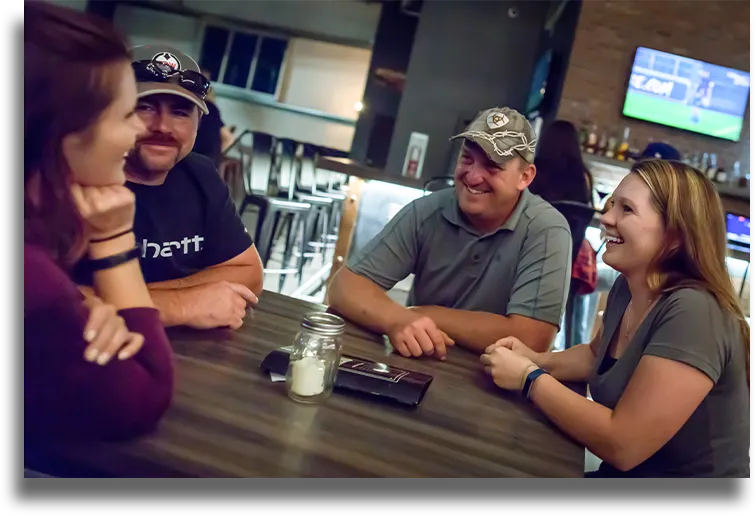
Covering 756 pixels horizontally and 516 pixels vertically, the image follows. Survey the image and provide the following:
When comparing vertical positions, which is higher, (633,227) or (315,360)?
(633,227)

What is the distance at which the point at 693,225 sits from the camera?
0.84m

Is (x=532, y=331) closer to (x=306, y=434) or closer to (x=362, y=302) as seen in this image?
(x=362, y=302)

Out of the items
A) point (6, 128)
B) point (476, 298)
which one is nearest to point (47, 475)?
point (6, 128)

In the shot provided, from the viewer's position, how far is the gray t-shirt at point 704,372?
2.60 ft

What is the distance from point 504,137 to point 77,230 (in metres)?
0.96

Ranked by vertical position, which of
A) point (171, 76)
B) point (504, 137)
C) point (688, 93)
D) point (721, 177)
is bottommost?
point (171, 76)

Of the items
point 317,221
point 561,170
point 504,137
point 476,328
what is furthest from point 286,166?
point 476,328

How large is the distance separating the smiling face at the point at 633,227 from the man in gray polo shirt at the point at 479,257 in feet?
1.16

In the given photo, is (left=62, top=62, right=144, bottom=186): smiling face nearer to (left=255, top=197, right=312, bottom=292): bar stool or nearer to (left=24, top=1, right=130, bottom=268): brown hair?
(left=24, top=1, right=130, bottom=268): brown hair

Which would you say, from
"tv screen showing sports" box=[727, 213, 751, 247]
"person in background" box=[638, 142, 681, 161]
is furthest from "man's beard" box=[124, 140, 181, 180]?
"person in background" box=[638, 142, 681, 161]

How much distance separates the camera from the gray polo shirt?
1259mm

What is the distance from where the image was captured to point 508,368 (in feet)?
3.00

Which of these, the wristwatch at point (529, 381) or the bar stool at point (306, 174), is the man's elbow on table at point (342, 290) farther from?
the bar stool at point (306, 174)

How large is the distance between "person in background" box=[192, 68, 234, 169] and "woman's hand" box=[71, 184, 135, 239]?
0.27 m
